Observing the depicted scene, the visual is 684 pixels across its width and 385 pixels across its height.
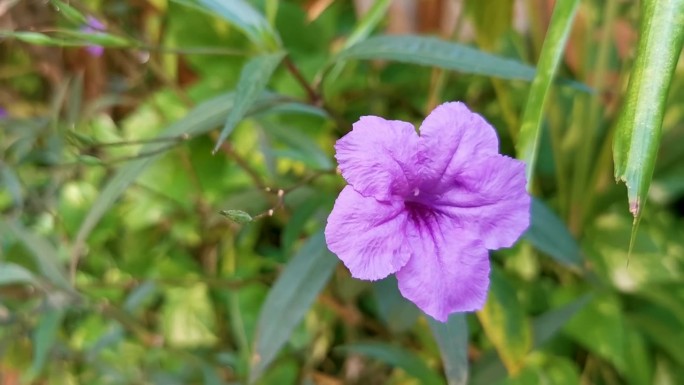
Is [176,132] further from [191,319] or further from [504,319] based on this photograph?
[191,319]

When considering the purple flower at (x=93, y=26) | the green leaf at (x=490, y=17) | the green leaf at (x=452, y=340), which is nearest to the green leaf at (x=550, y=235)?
the green leaf at (x=452, y=340)

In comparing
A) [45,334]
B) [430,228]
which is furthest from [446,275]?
[45,334]

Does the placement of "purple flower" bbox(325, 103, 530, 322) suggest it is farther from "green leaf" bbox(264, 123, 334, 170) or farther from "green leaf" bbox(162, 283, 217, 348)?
"green leaf" bbox(162, 283, 217, 348)

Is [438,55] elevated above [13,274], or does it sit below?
above

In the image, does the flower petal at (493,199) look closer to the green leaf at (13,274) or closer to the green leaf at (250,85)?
the green leaf at (250,85)

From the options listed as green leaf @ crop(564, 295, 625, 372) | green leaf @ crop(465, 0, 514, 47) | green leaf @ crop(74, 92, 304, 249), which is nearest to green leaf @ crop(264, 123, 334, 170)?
green leaf @ crop(74, 92, 304, 249)

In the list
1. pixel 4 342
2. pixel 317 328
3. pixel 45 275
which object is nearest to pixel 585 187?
pixel 317 328

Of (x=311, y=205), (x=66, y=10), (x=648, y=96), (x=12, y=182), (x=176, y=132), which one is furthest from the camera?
(x=12, y=182)
